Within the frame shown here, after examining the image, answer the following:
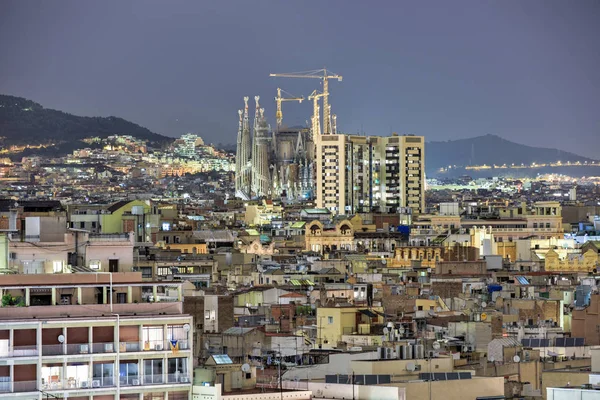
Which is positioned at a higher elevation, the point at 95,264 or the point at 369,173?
the point at 369,173


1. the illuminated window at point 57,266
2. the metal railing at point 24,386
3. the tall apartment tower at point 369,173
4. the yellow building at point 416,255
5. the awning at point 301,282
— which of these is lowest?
the metal railing at point 24,386

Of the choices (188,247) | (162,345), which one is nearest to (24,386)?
(162,345)

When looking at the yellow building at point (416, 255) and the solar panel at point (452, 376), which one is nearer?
the solar panel at point (452, 376)

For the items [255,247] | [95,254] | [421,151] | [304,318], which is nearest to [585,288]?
[304,318]

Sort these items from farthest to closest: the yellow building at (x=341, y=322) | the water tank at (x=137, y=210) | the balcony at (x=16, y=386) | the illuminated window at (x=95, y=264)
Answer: the water tank at (x=137, y=210)
the yellow building at (x=341, y=322)
the illuminated window at (x=95, y=264)
the balcony at (x=16, y=386)

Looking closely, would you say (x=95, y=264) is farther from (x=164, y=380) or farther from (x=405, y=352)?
(x=164, y=380)

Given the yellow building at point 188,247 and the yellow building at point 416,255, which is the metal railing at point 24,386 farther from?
the yellow building at point 416,255

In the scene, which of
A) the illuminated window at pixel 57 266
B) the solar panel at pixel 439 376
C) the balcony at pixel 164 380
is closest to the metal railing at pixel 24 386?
the balcony at pixel 164 380

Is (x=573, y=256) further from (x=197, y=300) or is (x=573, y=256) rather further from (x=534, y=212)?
(x=197, y=300)
